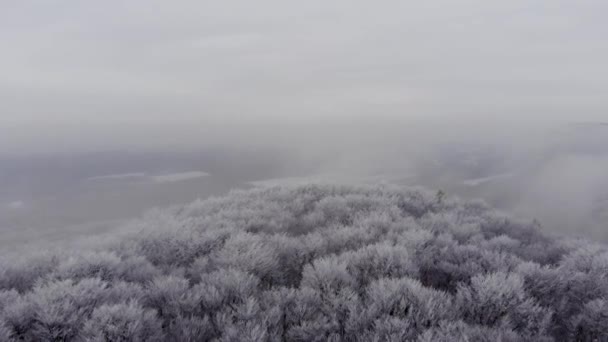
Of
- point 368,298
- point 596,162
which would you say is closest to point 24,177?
point 368,298

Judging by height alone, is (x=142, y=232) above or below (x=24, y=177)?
above

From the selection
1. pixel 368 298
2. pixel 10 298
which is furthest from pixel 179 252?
pixel 368 298

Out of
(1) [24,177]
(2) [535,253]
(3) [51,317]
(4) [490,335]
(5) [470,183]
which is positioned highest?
(3) [51,317]

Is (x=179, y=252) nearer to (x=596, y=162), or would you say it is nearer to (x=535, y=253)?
(x=535, y=253)

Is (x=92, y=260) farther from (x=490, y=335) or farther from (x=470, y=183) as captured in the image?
(x=470, y=183)

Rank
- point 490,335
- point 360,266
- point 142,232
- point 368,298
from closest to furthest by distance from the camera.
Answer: point 490,335 → point 368,298 → point 360,266 → point 142,232

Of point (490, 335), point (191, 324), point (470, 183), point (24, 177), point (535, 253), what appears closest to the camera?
point (490, 335)

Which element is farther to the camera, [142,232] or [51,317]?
[142,232]
